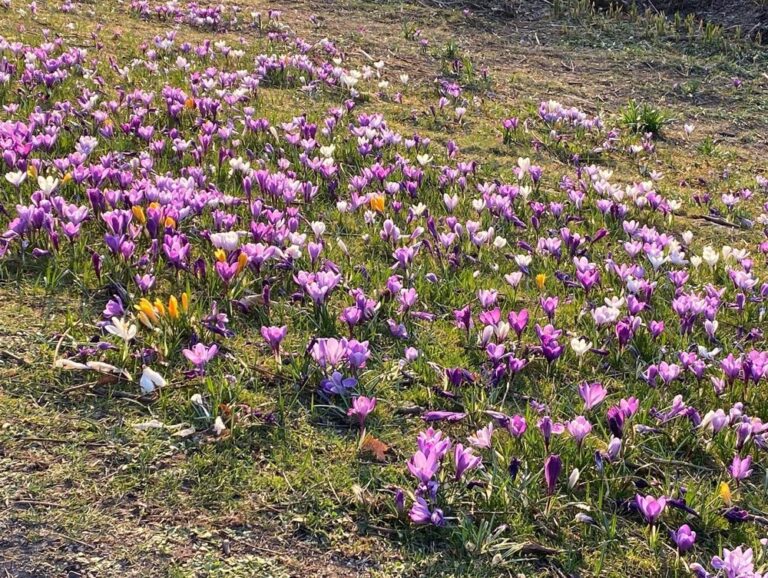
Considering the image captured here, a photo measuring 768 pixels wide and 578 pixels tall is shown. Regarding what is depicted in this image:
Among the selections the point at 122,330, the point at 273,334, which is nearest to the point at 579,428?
the point at 273,334

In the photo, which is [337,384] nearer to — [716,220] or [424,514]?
[424,514]

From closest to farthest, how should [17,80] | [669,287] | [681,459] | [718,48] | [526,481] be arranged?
[526,481] → [681,459] → [669,287] → [17,80] → [718,48]

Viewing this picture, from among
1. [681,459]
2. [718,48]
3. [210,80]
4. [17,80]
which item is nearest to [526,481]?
[681,459]

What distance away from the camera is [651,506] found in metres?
2.33

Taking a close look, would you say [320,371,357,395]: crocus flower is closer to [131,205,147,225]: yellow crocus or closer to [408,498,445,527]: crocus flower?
[408,498,445,527]: crocus flower

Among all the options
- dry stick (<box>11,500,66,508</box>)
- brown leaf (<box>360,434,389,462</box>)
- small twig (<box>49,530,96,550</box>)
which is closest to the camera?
small twig (<box>49,530,96,550</box>)

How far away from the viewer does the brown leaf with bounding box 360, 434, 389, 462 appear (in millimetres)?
2674

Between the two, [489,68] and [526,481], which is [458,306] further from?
[489,68]

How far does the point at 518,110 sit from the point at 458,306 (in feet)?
16.7

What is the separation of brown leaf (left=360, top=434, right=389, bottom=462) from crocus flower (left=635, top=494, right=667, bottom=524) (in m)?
0.91

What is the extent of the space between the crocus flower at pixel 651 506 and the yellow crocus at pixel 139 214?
9.31 ft

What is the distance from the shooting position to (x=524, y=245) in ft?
14.4

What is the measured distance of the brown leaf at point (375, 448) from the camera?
105 inches

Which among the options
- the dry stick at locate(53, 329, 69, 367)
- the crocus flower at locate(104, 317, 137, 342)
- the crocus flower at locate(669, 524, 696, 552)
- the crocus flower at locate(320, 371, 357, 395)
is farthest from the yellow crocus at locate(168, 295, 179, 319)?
the crocus flower at locate(669, 524, 696, 552)
